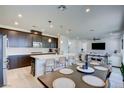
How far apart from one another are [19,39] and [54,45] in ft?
9.79

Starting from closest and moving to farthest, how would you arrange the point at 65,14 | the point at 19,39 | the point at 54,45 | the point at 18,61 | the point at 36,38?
the point at 65,14 < the point at 18,61 < the point at 19,39 < the point at 36,38 < the point at 54,45

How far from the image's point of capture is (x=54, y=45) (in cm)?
722

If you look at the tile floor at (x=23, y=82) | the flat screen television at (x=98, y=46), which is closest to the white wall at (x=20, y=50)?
the tile floor at (x=23, y=82)

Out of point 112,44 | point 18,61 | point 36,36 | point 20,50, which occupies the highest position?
point 36,36

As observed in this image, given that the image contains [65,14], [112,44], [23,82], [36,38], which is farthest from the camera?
[112,44]

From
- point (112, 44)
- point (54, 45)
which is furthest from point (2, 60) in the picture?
point (112, 44)

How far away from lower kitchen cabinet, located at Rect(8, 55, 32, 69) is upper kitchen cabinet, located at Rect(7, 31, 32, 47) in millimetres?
661

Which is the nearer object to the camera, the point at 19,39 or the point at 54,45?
the point at 19,39

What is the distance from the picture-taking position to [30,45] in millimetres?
5371

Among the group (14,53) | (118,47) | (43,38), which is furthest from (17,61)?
(118,47)

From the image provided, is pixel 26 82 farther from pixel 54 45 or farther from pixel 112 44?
pixel 112 44

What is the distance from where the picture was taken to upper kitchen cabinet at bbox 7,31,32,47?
4.52m
